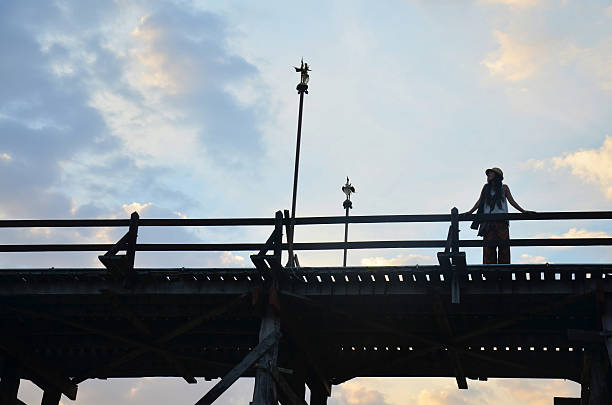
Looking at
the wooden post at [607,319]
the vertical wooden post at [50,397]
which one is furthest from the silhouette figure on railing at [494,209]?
the vertical wooden post at [50,397]

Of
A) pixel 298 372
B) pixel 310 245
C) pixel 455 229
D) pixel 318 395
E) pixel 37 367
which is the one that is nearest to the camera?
pixel 455 229

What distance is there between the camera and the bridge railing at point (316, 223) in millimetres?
14109

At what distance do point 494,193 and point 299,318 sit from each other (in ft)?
13.9

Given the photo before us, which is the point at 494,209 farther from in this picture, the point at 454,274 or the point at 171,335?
the point at 171,335

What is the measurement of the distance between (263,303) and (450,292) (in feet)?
10.2

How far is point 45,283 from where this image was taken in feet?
49.1

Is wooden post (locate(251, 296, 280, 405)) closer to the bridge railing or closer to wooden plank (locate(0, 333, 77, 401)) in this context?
the bridge railing

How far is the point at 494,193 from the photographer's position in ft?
51.3

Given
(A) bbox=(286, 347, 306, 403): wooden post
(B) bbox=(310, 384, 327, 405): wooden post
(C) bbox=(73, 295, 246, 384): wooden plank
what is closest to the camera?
(C) bbox=(73, 295, 246, 384): wooden plank

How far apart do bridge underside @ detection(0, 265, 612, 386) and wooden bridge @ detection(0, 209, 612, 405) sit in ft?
0.08

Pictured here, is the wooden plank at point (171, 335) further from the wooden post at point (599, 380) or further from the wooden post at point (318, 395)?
the wooden post at point (599, 380)

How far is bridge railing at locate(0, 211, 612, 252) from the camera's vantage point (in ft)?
46.3

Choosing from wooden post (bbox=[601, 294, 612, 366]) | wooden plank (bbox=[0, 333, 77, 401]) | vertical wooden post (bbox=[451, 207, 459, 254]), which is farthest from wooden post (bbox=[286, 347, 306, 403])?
wooden post (bbox=[601, 294, 612, 366])

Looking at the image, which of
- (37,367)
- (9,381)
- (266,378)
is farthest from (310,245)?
(9,381)
